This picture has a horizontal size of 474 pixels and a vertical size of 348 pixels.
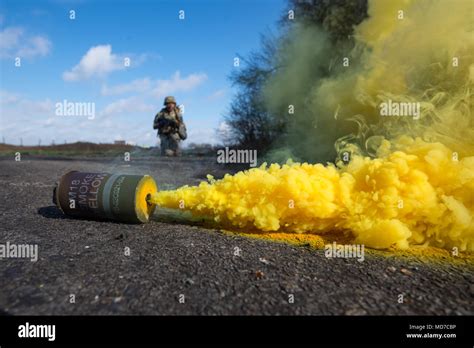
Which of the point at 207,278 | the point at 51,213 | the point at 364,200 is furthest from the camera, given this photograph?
the point at 51,213

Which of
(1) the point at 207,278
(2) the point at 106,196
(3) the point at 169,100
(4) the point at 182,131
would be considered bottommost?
(1) the point at 207,278

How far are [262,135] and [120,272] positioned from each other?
1274 centimetres

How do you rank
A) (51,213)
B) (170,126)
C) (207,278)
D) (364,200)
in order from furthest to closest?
(170,126), (51,213), (364,200), (207,278)

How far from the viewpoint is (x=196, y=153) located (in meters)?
19.9

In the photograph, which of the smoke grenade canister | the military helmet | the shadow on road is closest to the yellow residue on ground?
the smoke grenade canister

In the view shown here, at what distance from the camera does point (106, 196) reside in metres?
4.64

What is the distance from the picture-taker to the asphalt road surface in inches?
106

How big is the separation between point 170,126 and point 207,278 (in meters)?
14.7

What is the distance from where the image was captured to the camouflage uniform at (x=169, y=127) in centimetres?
1716

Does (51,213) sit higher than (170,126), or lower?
lower

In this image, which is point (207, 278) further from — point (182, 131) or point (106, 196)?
point (182, 131)

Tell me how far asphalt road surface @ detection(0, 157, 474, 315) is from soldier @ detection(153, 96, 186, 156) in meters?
12.9

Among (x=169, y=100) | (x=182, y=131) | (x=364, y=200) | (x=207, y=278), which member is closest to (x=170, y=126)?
(x=182, y=131)

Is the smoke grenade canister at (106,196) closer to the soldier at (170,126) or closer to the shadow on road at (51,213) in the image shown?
the shadow on road at (51,213)
